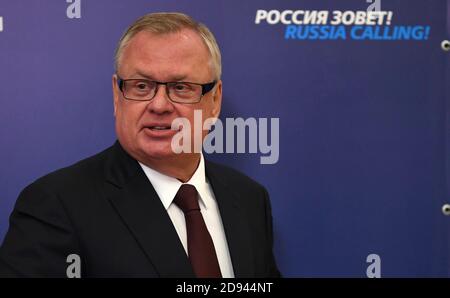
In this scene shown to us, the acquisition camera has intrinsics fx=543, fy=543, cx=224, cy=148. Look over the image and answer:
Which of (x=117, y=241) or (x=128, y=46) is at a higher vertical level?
(x=128, y=46)

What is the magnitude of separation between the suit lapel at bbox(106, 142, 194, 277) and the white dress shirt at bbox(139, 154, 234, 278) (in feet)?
0.10

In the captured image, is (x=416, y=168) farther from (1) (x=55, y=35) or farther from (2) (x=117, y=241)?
(1) (x=55, y=35)

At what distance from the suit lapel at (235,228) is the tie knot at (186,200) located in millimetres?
98

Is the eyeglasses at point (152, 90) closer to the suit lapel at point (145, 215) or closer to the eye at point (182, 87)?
the eye at point (182, 87)

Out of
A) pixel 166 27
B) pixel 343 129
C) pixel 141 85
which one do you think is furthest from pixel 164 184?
pixel 343 129

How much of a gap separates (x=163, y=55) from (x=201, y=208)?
44 centimetres

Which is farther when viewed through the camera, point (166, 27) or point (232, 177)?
point (232, 177)

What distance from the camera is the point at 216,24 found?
5.80 feet

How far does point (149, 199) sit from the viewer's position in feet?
4.69

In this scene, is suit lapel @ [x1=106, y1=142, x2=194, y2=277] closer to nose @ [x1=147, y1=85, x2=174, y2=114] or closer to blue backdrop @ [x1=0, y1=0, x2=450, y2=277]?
nose @ [x1=147, y1=85, x2=174, y2=114]

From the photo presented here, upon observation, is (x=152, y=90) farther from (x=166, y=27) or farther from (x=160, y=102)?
(x=166, y=27)
